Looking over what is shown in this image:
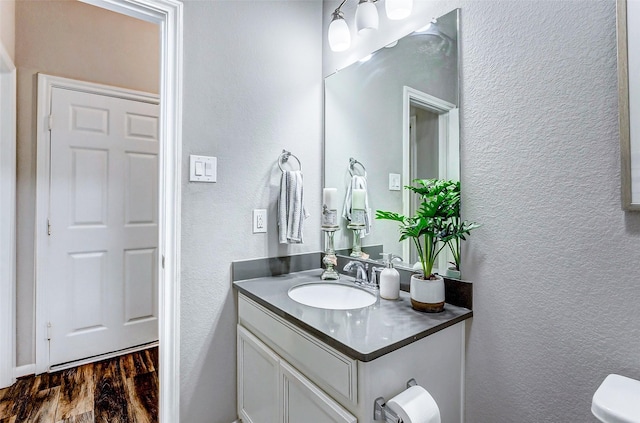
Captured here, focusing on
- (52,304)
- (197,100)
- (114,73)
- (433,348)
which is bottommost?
(52,304)

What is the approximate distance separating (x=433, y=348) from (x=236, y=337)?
951mm

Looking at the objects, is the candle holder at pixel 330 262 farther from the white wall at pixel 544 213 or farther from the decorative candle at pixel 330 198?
the white wall at pixel 544 213

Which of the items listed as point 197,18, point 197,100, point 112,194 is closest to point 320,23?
point 197,18

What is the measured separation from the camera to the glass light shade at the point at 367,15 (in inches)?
54.9

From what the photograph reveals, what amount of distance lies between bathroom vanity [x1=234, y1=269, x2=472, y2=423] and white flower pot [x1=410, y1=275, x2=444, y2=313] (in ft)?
0.08

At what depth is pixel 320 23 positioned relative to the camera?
6.03 ft

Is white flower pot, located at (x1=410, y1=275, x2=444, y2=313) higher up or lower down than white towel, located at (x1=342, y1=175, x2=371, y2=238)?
lower down

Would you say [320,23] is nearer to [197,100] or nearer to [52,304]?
[197,100]

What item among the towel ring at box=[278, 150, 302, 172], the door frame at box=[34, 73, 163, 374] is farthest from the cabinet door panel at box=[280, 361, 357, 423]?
the door frame at box=[34, 73, 163, 374]

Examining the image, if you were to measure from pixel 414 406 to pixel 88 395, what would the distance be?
2.02 metres

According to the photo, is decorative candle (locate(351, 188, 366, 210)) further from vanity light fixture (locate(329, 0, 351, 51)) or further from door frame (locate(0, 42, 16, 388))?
door frame (locate(0, 42, 16, 388))

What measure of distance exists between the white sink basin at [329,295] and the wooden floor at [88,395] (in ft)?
3.66

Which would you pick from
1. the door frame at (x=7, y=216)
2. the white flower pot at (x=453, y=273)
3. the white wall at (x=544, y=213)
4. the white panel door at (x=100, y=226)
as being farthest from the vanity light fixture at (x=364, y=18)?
the door frame at (x=7, y=216)

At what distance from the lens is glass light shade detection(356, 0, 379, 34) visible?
139cm
